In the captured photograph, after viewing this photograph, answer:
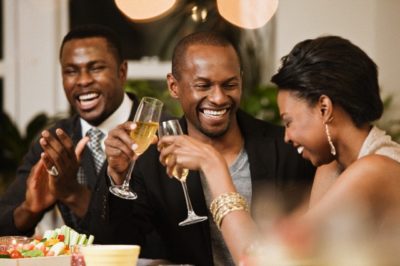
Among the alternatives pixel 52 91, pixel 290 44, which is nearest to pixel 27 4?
pixel 52 91

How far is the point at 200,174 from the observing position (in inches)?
92.5

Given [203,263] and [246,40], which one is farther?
[246,40]

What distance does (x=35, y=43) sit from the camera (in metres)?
4.97

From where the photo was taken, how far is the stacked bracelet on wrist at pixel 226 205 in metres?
1.72

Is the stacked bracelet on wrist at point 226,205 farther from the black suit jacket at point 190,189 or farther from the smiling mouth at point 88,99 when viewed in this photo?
the smiling mouth at point 88,99

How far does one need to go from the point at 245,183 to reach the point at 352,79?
692mm

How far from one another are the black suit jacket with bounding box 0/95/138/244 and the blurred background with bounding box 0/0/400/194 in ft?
5.21

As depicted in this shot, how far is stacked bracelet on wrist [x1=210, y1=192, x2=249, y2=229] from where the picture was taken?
1721 mm

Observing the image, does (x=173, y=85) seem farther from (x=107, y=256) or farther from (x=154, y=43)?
(x=154, y=43)

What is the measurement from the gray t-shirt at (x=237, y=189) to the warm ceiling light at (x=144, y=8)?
9.61ft

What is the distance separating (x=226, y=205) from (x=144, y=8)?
369cm

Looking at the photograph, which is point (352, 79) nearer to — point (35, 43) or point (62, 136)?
point (62, 136)

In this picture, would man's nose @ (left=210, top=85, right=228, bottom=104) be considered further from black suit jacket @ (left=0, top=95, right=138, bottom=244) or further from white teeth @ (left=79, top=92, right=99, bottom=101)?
white teeth @ (left=79, top=92, right=99, bottom=101)

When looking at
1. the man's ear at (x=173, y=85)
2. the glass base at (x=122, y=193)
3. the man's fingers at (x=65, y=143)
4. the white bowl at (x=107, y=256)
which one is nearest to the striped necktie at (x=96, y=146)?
the man's fingers at (x=65, y=143)
